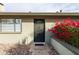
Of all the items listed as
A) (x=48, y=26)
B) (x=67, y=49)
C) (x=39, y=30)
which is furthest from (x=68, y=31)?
(x=39, y=30)

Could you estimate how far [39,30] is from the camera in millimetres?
17562

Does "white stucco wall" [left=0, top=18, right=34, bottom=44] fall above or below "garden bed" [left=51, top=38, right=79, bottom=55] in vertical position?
above

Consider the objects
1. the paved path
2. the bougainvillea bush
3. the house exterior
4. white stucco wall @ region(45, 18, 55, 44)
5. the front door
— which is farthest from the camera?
the front door

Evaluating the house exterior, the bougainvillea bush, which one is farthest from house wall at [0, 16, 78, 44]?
the bougainvillea bush

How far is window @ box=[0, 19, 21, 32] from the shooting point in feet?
57.3

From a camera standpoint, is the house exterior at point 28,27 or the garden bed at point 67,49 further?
the house exterior at point 28,27

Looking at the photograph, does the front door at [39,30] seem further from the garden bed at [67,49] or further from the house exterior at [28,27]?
the garden bed at [67,49]

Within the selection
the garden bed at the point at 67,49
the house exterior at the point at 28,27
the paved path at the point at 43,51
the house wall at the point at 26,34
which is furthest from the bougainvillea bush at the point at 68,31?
the paved path at the point at 43,51

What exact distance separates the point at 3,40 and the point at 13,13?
2530 mm

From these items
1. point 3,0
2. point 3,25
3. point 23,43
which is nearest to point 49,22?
point 23,43

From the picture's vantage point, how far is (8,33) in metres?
17.2

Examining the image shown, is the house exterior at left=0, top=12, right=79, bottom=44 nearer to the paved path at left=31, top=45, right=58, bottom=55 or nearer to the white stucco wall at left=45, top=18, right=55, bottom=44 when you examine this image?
the white stucco wall at left=45, top=18, right=55, bottom=44

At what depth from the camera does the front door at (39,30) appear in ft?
57.2

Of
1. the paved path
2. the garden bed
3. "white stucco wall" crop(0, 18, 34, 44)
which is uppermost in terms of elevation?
→ "white stucco wall" crop(0, 18, 34, 44)
